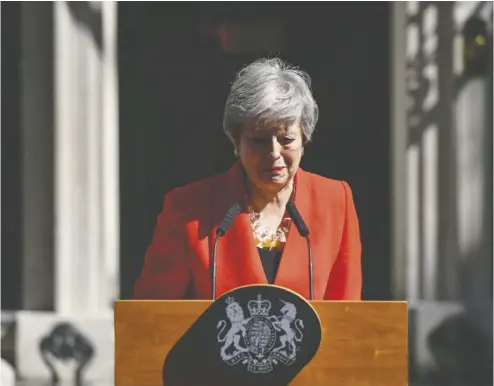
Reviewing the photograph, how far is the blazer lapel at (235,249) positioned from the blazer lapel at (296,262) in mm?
86

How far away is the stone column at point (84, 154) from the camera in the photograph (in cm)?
679

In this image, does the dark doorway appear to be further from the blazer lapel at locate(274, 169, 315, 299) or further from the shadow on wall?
the shadow on wall

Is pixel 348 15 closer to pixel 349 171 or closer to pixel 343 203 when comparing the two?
pixel 349 171

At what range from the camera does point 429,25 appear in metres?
6.90

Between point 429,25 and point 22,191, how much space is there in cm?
351

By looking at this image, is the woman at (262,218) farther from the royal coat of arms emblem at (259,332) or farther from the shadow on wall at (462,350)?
the shadow on wall at (462,350)

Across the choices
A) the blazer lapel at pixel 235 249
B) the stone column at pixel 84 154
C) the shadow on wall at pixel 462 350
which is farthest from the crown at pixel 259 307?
the shadow on wall at pixel 462 350

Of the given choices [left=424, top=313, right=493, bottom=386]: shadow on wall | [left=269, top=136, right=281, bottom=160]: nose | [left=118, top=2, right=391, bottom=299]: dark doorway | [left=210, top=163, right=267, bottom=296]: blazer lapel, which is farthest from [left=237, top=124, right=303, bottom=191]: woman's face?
[left=424, top=313, right=493, bottom=386]: shadow on wall

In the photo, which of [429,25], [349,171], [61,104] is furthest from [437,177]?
[61,104]

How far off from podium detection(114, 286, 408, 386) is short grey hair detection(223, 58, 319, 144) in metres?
0.81

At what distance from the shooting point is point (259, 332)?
3254 millimetres

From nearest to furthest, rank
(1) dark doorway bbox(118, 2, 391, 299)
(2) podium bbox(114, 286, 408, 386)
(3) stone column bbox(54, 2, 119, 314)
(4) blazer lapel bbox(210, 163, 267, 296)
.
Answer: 1. (2) podium bbox(114, 286, 408, 386)
2. (4) blazer lapel bbox(210, 163, 267, 296)
3. (1) dark doorway bbox(118, 2, 391, 299)
4. (3) stone column bbox(54, 2, 119, 314)

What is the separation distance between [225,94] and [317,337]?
144 centimetres

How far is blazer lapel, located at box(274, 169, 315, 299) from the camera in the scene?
11.7ft
